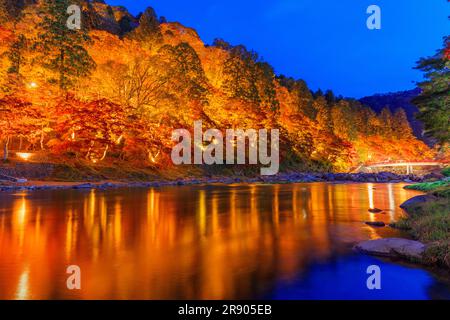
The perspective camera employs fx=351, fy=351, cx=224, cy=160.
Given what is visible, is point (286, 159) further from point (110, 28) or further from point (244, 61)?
point (110, 28)

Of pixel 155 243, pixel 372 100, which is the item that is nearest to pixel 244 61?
pixel 155 243

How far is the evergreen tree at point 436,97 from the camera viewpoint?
17875 millimetres

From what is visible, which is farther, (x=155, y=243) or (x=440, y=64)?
(x=440, y=64)

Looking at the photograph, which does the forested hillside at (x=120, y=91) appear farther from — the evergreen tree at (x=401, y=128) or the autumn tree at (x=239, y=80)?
the evergreen tree at (x=401, y=128)

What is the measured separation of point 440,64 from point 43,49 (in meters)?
31.2

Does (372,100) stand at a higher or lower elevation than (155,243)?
higher

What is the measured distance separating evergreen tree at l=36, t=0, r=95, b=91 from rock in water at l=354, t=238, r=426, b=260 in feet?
101

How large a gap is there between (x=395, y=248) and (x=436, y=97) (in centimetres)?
1434

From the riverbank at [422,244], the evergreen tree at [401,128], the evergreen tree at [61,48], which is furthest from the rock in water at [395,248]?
the evergreen tree at [401,128]

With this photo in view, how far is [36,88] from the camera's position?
96.7 ft

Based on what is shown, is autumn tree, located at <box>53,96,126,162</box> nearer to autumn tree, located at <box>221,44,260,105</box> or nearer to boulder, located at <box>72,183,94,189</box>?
boulder, located at <box>72,183,94,189</box>

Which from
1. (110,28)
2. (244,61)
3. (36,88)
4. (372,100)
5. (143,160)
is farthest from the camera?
(372,100)

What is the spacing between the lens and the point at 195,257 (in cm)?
773

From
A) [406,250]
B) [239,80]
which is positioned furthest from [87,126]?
[239,80]
